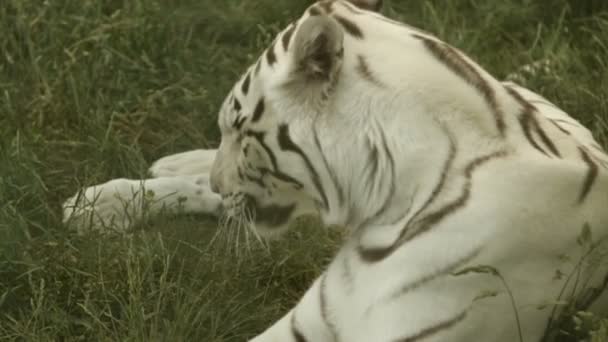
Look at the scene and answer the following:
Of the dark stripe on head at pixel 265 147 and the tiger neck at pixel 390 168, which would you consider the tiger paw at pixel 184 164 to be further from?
the tiger neck at pixel 390 168

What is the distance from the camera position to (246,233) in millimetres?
2648

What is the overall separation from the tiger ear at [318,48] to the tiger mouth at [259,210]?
1.15 feet

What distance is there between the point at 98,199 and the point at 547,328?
1.16m

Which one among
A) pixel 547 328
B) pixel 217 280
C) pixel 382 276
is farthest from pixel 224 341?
pixel 547 328

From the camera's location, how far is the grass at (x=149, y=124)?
262 centimetres

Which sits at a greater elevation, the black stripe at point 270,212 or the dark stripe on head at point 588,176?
the dark stripe on head at point 588,176

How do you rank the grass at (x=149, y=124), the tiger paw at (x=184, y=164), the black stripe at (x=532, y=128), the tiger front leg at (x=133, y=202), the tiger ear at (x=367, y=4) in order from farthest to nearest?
the tiger paw at (x=184, y=164)
the tiger front leg at (x=133, y=202)
the grass at (x=149, y=124)
the tiger ear at (x=367, y=4)
the black stripe at (x=532, y=128)

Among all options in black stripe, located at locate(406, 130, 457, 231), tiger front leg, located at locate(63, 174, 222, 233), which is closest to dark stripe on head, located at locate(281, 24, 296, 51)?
black stripe, located at locate(406, 130, 457, 231)

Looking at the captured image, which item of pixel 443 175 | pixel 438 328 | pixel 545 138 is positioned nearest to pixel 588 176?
pixel 545 138

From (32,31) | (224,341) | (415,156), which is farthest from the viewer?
(32,31)

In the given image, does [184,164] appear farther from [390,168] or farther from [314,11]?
[390,168]

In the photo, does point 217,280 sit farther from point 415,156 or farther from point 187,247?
point 415,156

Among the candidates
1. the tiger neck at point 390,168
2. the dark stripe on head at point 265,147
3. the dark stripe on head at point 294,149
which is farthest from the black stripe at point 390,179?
the dark stripe on head at point 265,147

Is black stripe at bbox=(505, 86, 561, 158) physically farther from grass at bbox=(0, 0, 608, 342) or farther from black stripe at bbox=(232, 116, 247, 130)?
black stripe at bbox=(232, 116, 247, 130)
